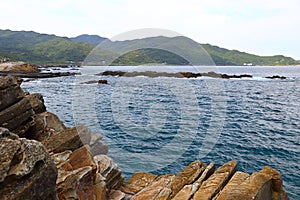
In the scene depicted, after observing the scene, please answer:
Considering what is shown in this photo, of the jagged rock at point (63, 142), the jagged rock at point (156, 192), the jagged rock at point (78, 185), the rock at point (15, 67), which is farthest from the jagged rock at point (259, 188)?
the rock at point (15, 67)

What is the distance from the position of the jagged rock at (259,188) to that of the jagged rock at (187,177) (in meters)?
2.28

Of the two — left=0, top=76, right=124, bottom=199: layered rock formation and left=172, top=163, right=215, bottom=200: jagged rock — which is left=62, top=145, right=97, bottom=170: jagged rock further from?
left=172, top=163, right=215, bottom=200: jagged rock

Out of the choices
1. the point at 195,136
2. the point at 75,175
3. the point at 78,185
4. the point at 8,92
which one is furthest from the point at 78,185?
the point at 195,136

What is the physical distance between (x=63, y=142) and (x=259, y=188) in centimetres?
999

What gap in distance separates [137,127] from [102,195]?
1863 centimetres

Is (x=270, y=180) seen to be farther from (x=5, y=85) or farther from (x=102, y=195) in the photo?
(x=5, y=85)

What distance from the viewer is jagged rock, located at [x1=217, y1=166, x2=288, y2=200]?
345 inches

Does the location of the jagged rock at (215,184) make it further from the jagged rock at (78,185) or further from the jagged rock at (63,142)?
the jagged rock at (63,142)

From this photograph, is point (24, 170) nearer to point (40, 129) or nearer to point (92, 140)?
point (40, 129)

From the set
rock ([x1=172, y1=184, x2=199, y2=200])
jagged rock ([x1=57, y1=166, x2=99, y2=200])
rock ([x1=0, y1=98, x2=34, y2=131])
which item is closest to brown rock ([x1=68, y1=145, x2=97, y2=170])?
jagged rock ([x1=57, y1=166, x2=99, y2=200])

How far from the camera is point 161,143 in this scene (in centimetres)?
2388

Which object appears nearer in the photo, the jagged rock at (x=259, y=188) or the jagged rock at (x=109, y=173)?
the jagged rock at (x=259, y=188)

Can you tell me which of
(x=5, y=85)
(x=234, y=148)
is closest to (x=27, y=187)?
(x=5, y=85)

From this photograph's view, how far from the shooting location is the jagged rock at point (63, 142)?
1340 cm
